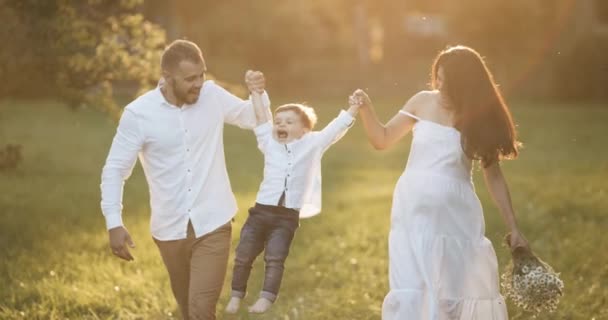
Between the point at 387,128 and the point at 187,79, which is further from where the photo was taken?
the point at 387,128

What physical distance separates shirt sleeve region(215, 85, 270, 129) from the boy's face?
1.31 feet

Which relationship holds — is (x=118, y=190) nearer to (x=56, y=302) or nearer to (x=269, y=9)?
(x=56, y=302)

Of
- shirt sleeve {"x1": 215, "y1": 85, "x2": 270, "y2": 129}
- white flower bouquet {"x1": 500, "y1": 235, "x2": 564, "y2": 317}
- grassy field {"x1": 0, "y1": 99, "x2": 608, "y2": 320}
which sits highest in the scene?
shirt sleeve {"x1": 215, "y1": 85, "x2": 270, "y2": 129}

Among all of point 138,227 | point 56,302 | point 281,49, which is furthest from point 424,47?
point 56,302

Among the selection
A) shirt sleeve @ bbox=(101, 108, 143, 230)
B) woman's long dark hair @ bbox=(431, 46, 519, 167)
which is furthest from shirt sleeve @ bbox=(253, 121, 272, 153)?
woman's long dark hair @ bbox=(431, 46, 519, 167)

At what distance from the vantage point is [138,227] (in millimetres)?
14336

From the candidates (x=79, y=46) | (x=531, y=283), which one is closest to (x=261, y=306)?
(x=531, y=283)

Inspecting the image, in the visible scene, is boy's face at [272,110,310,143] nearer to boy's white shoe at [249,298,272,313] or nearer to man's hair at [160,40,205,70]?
man's hair at [160,40,205,70]

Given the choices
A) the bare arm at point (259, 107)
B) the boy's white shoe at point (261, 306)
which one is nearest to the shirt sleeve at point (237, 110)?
the bare arm at point (259, 107)

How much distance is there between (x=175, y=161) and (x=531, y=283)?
2.40 meters

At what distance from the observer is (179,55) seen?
633cm

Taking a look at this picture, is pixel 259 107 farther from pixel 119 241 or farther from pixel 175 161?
pixel 119 241

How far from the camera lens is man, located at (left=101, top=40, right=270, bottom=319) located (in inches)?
256

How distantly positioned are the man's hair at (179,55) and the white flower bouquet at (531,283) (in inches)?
96.0
